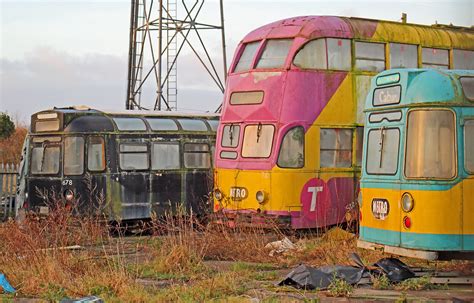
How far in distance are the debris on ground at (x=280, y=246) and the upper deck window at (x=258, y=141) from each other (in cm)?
204

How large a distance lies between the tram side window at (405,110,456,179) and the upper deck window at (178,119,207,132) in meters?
10.5

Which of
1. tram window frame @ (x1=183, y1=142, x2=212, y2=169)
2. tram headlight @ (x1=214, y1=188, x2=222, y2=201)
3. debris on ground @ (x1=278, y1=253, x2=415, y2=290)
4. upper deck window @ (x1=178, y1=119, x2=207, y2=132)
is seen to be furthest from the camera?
upper deck window @ (x1=178, y1=119, x2=207, y2=132)

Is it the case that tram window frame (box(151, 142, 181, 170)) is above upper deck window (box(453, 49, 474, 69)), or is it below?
below

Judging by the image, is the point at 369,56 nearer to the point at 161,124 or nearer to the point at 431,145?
the point at 161,124

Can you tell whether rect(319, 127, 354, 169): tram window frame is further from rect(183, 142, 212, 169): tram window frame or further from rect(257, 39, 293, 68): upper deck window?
rect(183, 142, 212, 169): tram window frame

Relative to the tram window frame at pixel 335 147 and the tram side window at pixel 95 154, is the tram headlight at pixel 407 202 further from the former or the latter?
the tram side window at pixel 95 154

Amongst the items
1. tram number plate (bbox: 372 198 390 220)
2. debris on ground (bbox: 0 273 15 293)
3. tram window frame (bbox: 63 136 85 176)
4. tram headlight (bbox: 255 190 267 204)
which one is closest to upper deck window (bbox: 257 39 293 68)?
tram headlight (bbox: 255 190 267 204)

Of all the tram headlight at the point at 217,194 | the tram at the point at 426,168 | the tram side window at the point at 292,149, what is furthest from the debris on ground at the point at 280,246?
the tram at the point at 426,168

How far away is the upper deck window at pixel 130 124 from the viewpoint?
20.8 metres

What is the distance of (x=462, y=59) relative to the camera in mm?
20141

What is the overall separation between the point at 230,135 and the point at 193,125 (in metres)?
3.98

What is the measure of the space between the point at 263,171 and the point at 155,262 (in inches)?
169

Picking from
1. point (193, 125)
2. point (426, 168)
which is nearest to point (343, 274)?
point (426, 168)

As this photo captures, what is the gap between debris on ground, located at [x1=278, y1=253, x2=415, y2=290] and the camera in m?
11.7
